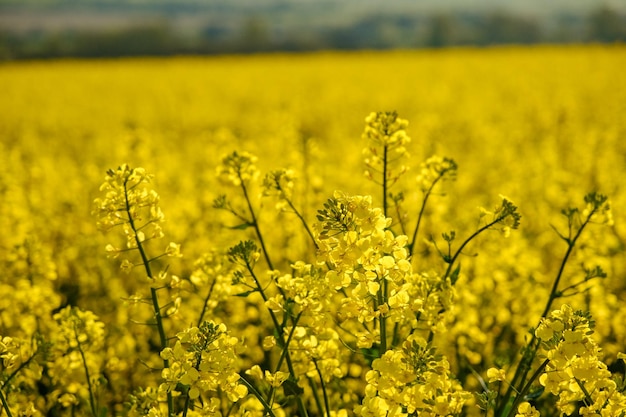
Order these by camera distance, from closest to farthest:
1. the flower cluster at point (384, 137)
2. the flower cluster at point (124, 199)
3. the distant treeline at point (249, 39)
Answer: the flower cluster at point (124, 199) < the flower cluster at point (384, 137) < the distant treeline at point (249, 39)

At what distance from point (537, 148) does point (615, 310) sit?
18.4 feet

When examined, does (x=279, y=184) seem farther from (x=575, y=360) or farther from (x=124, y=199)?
(x=575, y=360)

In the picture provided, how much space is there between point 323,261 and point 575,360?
614 mm

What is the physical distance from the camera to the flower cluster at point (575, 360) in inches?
55.7

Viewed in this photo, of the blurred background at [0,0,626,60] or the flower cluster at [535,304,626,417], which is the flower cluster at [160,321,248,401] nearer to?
the flower cluster at [535,304,626,417]

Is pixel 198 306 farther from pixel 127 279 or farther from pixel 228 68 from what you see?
pixel 228 68

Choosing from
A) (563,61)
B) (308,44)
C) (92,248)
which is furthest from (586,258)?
(308,44)

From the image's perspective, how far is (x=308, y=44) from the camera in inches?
1834

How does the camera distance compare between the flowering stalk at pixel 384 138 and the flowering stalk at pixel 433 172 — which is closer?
the flowering stalk at pixel 384 138

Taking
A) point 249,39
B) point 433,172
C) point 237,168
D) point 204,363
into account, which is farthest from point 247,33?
point 204,363

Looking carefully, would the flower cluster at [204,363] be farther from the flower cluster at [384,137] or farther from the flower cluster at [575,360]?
the flower cluster at [384,137]

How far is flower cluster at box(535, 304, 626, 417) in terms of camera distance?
142cm

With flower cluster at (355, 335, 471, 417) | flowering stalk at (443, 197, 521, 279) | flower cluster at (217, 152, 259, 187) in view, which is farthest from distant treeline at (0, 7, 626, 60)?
flower cluster at (355, 335, 471, 417)

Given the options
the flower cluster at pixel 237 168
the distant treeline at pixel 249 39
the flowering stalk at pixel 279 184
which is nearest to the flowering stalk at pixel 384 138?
the flowering stalk at pixel 279 184
